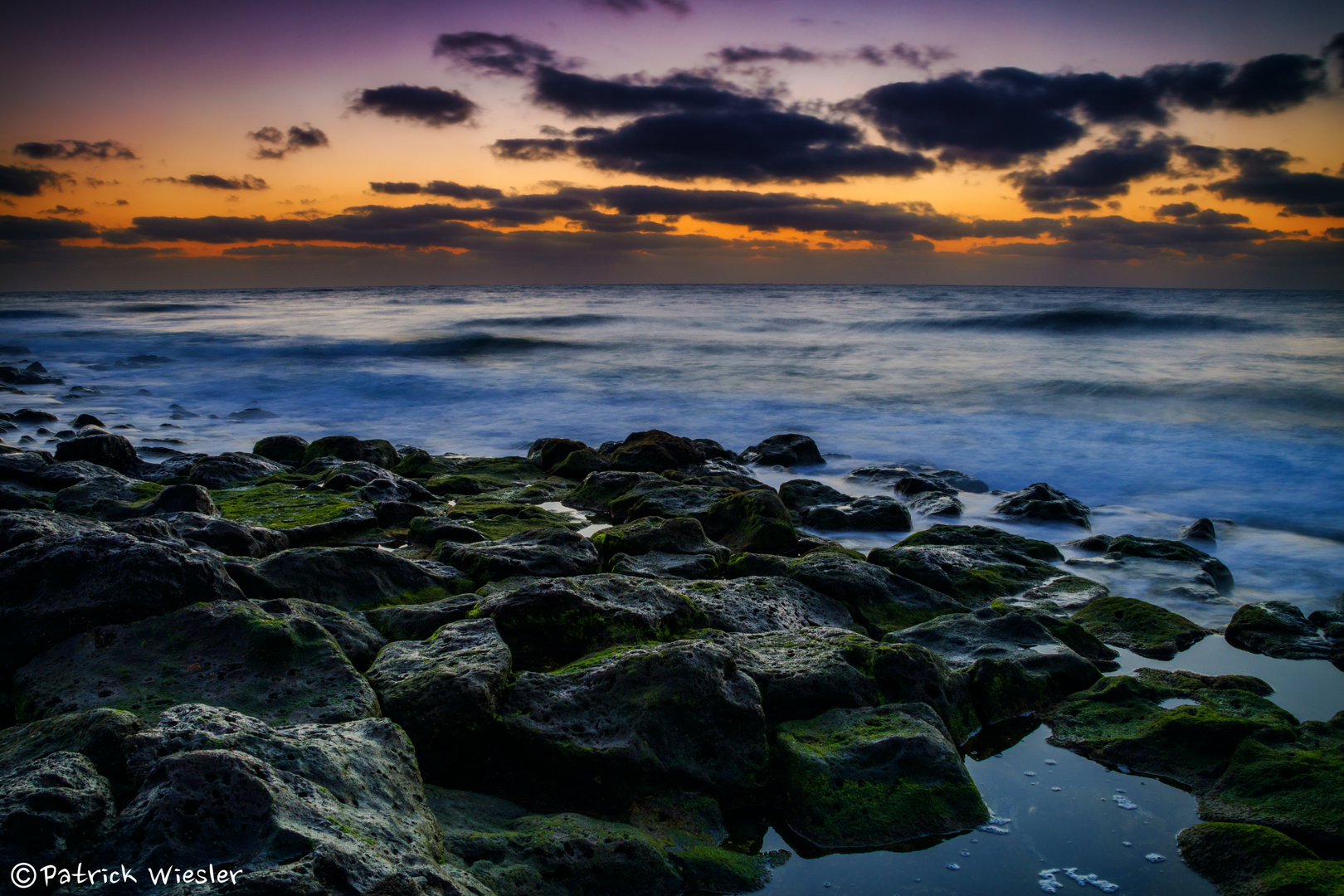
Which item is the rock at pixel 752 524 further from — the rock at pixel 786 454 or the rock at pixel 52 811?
the rock at pixel 52 811

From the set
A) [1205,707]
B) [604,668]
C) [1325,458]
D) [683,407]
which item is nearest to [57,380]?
[683,407]

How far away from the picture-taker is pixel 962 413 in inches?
664

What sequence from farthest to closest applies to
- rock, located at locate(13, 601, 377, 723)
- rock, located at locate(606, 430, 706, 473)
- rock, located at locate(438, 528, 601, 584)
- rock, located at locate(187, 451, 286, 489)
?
1. rock, located at locate(606, 430, 706, 473)
2. rock, located at locate(187, 451, 286, 489)
3. rock, located at locate(438, 528, 601, 584)
4. rock, located at locate(13, 601, 377, 723)

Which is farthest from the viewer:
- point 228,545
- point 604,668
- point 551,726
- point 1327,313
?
point 1327,313

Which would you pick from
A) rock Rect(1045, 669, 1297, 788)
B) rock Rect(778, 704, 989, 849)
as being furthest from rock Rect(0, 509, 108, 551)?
rock Rect(1045, 669, 1297, 788)

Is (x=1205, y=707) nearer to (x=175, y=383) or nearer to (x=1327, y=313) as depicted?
(x=175, y=383)

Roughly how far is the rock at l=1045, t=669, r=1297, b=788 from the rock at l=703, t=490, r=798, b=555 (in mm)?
2842

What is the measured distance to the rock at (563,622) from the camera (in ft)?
13.5

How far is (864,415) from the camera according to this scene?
16875 millimetres

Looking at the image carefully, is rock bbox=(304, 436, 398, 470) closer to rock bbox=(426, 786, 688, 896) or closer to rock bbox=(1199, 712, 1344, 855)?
rock bbox=(426, 786, 688, 896)

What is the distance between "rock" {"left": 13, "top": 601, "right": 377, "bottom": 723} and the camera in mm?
2975

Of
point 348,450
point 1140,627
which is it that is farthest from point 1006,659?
point 348,450

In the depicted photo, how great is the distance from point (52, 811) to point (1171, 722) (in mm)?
4346

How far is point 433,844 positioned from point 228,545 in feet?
13.0
